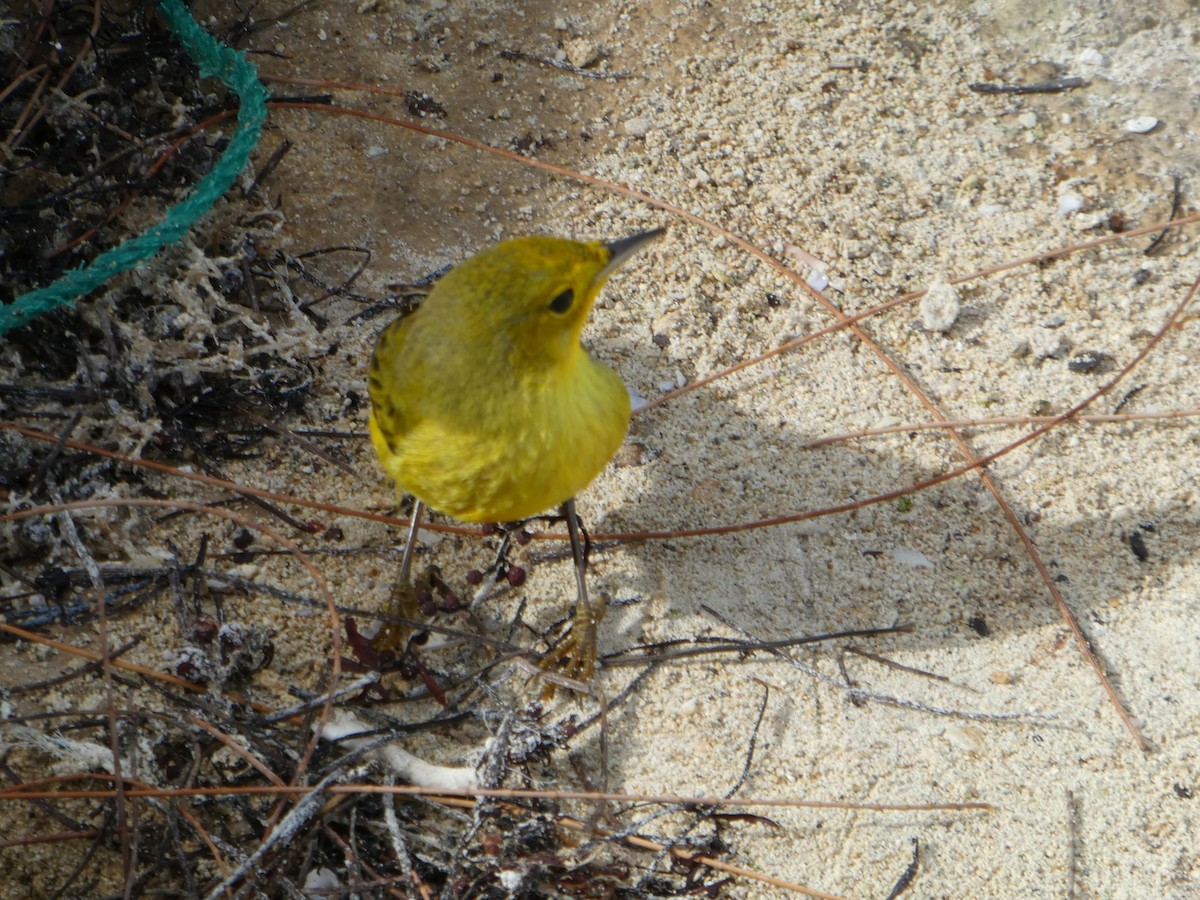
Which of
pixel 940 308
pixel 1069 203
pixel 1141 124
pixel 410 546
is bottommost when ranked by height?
pixel 410 546

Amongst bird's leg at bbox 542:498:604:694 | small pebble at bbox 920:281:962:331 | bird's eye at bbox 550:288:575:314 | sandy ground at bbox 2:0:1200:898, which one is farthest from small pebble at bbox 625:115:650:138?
bird's eye at bbox 550:288:575:314

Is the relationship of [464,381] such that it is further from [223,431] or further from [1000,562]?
[1000,562]

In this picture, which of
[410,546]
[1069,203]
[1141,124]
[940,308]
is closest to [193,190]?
[410,546]

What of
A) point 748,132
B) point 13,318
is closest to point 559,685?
point 13,318

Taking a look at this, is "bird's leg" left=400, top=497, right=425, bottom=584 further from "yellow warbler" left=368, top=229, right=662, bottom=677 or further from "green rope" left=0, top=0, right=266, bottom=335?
"green rope" left=0, top=0, right=266, bottom=335

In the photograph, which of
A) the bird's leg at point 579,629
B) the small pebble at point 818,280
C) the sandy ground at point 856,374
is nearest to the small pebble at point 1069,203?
the sandy ground at point 856,374

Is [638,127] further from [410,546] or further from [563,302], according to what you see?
[410,546]

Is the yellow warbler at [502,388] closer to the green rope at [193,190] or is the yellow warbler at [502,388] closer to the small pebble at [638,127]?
the green rope at [193,190]
